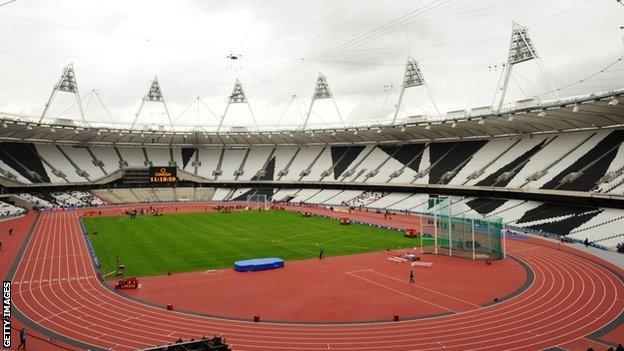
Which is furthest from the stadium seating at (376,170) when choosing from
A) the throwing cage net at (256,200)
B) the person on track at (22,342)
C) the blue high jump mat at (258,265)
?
the person on track at (22,342)

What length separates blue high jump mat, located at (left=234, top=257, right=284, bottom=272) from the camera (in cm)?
3025

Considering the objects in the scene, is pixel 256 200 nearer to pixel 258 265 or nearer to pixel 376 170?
pixel 376 170

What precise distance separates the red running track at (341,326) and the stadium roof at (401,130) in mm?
24299

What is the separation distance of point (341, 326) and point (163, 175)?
73.3m

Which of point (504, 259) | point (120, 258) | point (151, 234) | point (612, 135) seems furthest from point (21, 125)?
point (612, 135)

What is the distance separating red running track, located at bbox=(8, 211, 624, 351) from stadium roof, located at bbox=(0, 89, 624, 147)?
2430 centimetres

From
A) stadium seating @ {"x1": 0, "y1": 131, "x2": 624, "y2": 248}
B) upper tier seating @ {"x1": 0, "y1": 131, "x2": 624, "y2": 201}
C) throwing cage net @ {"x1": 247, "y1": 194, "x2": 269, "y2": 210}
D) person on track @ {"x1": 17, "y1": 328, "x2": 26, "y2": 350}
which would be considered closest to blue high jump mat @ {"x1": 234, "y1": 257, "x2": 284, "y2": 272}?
person on track @ {"x1": 17, "y1": 328, "x2": 26, "y2": 350}

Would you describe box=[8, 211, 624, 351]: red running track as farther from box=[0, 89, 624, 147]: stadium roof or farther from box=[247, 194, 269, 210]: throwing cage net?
box=[247, 194, 269, 210]: throwing cage net

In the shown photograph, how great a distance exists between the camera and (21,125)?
66.8m

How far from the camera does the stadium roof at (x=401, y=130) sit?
1905 inches

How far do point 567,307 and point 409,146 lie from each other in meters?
56.5

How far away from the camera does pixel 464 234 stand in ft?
117

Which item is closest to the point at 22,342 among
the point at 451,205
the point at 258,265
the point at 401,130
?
the point at 258,265

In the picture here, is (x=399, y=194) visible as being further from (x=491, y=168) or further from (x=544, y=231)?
(x=544, y=231)
